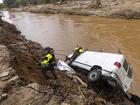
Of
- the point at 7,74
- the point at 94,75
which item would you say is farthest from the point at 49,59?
the point at 7,74

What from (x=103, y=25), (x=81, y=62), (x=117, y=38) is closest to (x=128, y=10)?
(x=103, y=25)

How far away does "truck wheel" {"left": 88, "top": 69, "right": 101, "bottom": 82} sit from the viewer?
37.3 feet

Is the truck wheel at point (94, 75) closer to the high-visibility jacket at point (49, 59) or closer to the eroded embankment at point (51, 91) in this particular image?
the eroded embankment at point (51, 91)

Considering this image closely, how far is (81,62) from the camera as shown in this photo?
42.8 feet

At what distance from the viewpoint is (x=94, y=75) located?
38.2 ft

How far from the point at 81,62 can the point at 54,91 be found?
3682mm

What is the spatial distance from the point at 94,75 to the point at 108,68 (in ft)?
→ 2.19

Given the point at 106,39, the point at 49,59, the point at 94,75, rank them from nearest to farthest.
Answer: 1. the point at 94,75
2. the point at 49,59
3. the point at 106,39

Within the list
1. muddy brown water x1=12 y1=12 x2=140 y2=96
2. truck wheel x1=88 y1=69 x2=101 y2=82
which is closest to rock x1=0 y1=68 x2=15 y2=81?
truck wheel x1=88 y1=69 x2=101 y2=82

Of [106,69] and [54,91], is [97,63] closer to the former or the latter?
[106,69]

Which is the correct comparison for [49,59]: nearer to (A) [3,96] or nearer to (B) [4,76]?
(B) [4,76]

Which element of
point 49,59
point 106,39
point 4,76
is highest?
point 4,76

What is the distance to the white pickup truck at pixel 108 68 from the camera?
36.8ft

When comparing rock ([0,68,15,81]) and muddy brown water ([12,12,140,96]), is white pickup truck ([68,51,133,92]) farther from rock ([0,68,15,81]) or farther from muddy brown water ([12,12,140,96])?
muddy brown water ([12,12,140,96])
